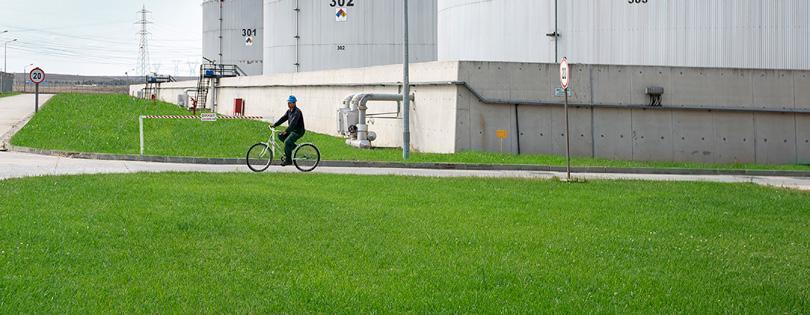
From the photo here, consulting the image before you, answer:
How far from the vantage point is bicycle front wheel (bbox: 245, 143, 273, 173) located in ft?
64.4

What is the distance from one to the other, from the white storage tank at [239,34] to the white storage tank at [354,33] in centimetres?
1467

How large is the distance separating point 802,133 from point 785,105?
3.39 feet

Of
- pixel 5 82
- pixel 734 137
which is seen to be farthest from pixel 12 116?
pixel 5 82

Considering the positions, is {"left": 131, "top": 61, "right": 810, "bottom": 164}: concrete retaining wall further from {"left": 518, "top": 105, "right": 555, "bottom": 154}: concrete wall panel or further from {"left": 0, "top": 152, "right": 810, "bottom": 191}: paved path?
{"left": 0, "top": 152, "right": 810, "bottom": 191}: paved path

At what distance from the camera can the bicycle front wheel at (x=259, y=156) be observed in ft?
64.4

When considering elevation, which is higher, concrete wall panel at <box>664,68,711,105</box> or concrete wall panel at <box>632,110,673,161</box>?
concrete wall panel at <box>664,68,711,105</box>

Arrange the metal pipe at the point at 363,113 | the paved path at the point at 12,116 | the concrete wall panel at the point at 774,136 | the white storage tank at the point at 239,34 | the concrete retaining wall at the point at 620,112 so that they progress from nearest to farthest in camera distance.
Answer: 1. the concrete retaining wall at the point at 620,112
2. the concrete wall panel at the point at 774,136
3. the metal pipe at the point at 363,113
4. the paved path at the point at 12,116
5. the white storage tank at the point at 239,34

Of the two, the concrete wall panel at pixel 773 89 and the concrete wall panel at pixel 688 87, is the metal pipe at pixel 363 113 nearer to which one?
the concrete wall panel at pixel 688 87

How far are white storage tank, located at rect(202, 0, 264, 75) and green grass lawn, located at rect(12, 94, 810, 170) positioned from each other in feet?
78.1

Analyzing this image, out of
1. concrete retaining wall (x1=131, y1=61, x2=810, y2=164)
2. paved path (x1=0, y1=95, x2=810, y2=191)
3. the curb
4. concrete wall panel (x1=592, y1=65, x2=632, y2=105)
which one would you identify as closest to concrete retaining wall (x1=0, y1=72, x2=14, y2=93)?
paved path (x1=0, y1=95, x2=810, y2=191)

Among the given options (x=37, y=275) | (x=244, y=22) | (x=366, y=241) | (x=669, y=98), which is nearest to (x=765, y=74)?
(x=669, y=98)

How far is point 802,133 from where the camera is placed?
27.7 metres

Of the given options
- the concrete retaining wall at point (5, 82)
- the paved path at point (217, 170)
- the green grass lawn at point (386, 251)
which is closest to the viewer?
the green grass lawn at point (386, 251)

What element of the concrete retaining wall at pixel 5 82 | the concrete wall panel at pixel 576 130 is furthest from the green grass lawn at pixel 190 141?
the concrete retaining wall at pixel 5 82
